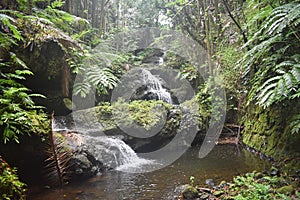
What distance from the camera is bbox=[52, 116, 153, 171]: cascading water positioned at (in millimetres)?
5605

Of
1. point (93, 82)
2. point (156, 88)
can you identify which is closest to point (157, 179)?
point (93, 82)

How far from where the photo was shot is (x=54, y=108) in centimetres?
741

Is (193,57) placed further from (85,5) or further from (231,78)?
(85,5)

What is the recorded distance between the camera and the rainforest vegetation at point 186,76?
3.80 m

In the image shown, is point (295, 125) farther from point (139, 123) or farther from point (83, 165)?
point (139, 123)

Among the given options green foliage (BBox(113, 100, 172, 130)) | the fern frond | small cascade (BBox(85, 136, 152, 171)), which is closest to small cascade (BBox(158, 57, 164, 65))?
green foliage (BBox(113, 100, 172, 130))

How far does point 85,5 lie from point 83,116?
6.31m

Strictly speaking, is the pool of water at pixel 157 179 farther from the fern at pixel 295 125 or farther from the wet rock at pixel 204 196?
the fern at pixel 295 125

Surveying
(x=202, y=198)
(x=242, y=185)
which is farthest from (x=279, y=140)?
(x=202, y=198)

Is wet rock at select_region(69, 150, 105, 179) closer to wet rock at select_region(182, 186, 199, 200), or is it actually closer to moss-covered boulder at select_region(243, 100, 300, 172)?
wet rock at select_region(182, 186, 199, 200)

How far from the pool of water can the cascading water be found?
0.40 meters

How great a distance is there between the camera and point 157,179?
189 inches

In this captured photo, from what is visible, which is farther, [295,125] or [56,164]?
[56,164]

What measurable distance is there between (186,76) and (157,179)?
6803 millimetres
